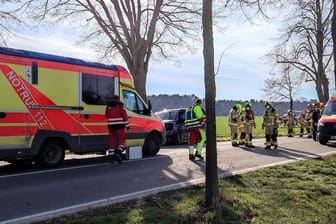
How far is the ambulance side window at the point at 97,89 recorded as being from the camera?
10953mm

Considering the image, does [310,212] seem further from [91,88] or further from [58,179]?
[91,88]

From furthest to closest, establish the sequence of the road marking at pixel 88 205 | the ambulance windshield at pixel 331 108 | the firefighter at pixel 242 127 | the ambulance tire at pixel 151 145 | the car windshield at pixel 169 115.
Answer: the car windshield at pixel 169 115 < the ambulance windshield at pixel 331 108 < the firefighter at pixel 242 127 < the ambulance tire at pixel 151 145 < the road marking at pixel 88 205

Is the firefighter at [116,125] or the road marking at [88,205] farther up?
the firefighter at [116,125]

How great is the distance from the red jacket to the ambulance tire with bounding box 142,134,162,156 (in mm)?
2276

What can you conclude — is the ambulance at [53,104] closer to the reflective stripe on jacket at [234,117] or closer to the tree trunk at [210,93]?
the tree trunk at [210,93]

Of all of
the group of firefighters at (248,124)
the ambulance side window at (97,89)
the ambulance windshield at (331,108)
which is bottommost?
the group of firefighters at (248,124)

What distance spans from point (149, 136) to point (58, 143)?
3537 millimetres

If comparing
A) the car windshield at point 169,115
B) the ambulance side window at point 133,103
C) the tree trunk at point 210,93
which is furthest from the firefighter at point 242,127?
the tree trunk at point 210,93

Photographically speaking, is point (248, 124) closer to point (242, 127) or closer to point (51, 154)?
point (242, 127)

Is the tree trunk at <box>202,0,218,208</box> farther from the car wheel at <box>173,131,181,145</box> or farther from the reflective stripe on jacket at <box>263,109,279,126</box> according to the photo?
the car wheel at <box>173,131,181,145</box>

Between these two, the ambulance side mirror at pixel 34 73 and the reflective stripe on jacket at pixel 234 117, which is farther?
the reflective stripe on jacket at pixel 234 117

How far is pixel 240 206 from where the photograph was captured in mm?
5789

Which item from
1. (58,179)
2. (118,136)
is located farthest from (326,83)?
(58,179)

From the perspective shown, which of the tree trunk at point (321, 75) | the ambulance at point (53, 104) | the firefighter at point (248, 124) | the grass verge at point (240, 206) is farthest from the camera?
the tree trunk at point (321, 75)
